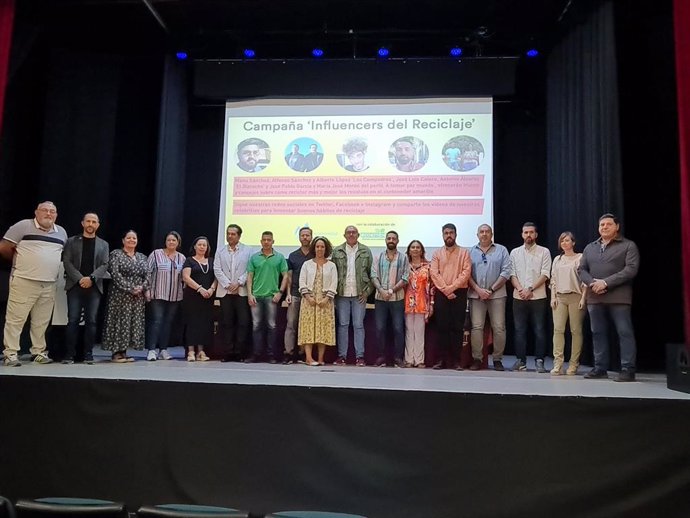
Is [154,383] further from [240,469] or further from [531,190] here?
[531,190]

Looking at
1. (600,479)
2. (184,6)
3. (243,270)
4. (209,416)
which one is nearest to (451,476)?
(600,479)

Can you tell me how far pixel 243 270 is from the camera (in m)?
5.40

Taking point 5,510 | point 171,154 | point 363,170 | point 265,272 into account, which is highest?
point 171,154

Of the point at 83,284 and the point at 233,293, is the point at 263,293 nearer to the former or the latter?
the point at 233,293

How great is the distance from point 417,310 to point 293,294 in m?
1.25

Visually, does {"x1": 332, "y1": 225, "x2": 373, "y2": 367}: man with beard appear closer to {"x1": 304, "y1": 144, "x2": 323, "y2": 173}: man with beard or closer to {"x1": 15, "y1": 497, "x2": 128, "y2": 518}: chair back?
{"x1": 304, "y1": 144, "x2": 323, "y2": 173}: man with beard

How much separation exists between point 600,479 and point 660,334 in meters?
3.53

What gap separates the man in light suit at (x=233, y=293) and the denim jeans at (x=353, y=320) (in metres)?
0.94

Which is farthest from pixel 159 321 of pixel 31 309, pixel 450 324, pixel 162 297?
pixel 450 324

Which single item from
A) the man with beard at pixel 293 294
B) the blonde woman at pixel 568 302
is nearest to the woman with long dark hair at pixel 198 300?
the man with beard at pixel 293 294

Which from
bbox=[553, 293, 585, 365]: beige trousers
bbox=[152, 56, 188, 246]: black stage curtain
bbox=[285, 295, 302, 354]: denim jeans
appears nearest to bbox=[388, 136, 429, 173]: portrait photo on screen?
bbox=[285, 295, 302, 354]: denim jeans

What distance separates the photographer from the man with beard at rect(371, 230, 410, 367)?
17.0 ft

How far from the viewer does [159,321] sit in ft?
17.3

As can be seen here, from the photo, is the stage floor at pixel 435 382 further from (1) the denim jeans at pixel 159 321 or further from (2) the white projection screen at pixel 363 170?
(2) the white projection screen at pixel 363 170
